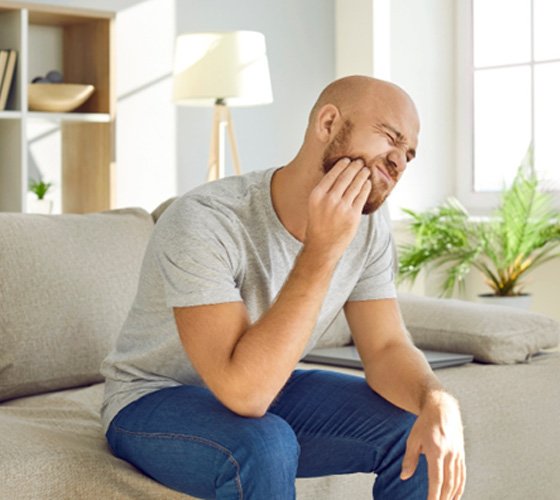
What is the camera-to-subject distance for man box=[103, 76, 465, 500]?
5.76 ft

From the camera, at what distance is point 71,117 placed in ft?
14.0

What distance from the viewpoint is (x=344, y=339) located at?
306 centimetres

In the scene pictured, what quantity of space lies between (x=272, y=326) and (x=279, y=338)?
2 centimetres

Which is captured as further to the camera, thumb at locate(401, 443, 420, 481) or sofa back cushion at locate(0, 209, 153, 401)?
sofa back cushion at locate(0, 209, 153, 401)

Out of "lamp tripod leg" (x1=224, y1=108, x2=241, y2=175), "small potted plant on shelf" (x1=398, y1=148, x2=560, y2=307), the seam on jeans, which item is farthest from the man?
"lamp tripod leg" (x1=224, y1=108, x2=241, y2=175)

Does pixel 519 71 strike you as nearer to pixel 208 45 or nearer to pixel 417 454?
pixel 208 45

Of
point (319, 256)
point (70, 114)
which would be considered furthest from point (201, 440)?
point (70, 114)

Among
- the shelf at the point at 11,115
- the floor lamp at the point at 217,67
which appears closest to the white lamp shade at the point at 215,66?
the floor lamp at the point at 217,67

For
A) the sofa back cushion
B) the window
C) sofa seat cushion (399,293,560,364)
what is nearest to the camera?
the sofa back cushion

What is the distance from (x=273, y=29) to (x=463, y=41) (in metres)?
0.86

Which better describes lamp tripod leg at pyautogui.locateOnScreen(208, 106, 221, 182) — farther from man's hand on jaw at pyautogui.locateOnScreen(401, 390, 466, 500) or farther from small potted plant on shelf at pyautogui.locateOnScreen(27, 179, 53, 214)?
man's hand on jaw at pyautogui.locateOnScreen(401, 390, 466, 500)

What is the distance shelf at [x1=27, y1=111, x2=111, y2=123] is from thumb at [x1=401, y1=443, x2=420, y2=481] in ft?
8.87

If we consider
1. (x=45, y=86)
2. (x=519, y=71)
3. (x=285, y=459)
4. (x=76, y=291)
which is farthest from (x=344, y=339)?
(x=519, y=71)

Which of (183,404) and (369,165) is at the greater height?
(369,165)
